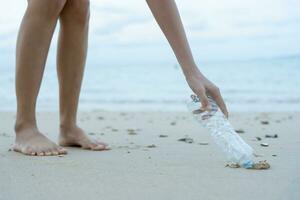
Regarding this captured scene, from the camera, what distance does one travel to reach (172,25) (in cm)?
235

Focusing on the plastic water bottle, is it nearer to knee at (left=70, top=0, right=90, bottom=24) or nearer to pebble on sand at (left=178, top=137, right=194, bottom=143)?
knee at (left=70, top=0, right=90, bottom=24)

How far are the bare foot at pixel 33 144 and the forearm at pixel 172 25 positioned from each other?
0.72 m

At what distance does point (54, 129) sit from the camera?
428 cm

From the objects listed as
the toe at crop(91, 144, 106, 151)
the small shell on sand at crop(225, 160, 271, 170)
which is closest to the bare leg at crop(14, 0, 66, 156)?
the toe at crop(91, 144, 106, 151)

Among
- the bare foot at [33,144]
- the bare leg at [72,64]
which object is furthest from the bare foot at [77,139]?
the bare foot at [33,144]

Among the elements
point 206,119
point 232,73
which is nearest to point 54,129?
point 206,119

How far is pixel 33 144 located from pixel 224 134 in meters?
0.91

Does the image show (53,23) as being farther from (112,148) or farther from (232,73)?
(232,73)

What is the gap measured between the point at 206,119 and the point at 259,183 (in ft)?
1.36

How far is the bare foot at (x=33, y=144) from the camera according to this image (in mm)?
2520

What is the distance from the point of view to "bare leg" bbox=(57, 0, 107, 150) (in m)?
2.76

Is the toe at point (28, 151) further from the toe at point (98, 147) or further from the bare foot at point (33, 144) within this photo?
the toe at point (98, 147)

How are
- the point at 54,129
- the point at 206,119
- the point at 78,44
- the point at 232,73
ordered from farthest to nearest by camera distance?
1. the point at 232,73
2. the point at 54,129
3. the point at 78,44
4. the point at 206,119

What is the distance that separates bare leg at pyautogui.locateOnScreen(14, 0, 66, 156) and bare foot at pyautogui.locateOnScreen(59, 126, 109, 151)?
0.28m
